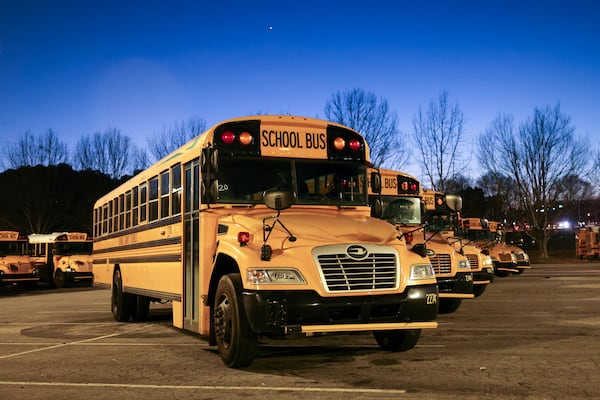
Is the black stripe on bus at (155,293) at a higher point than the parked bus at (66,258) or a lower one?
lower

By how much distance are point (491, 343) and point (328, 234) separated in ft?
10.0

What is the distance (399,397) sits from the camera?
16.5 feet

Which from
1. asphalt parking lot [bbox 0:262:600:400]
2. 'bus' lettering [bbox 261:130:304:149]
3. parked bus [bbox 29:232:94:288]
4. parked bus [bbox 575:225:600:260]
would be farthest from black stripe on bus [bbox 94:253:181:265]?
parked bus [bbox 575:225:600:260]

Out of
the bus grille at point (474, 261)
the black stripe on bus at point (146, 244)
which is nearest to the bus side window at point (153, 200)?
the black stripe on bus at point (146, 244)

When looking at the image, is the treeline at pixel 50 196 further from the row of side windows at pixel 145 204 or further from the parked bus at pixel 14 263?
the row of side windows at pixel 145 204

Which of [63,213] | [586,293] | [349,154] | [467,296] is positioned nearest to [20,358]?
[349,154]

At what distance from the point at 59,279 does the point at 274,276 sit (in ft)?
76.9

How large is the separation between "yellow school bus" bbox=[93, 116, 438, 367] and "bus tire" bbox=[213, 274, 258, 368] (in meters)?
0.01

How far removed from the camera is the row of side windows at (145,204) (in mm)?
8602

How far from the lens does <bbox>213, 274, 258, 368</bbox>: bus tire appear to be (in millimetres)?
6039

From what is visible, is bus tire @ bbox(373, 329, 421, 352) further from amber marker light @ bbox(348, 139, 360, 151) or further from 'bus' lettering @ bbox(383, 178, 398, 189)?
'bus' lettering @ bbox(383, 178, 398, 189)

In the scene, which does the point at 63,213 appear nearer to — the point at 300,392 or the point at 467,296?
the point at 467,296

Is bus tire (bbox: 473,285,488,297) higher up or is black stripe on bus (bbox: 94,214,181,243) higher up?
black stripe on bus (bbox: 94,214,181,243)

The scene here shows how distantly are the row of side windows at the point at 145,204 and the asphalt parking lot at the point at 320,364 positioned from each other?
6.17 ft
